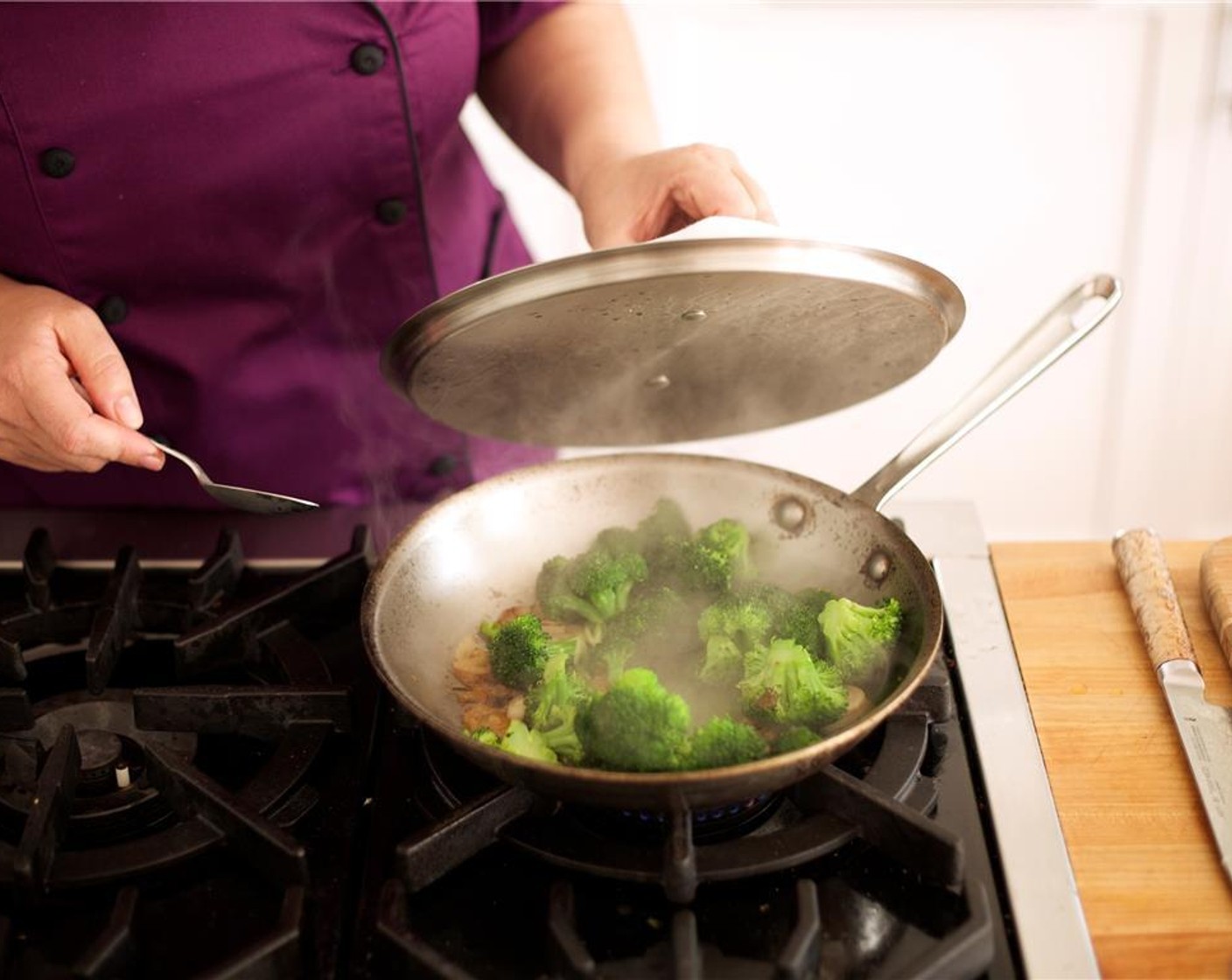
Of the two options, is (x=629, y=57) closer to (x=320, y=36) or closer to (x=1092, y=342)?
(x=320, y=36)

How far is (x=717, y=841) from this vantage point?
0.82 m

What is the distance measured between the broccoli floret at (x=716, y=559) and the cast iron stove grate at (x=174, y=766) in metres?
0.29

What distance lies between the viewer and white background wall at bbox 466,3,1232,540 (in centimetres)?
217

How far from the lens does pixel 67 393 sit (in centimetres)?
94

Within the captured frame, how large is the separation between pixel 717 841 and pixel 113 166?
85cm

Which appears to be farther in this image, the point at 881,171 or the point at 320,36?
the point at 881,171

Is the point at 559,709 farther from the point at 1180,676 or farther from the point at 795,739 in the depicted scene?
the point at 1180,676

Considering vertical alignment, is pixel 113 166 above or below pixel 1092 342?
above

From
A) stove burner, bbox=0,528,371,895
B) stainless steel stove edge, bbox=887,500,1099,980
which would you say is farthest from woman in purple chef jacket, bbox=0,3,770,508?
stainless steel stove edge, bbox=887,500,1099,980

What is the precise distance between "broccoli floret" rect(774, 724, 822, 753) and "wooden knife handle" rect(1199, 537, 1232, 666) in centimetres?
37

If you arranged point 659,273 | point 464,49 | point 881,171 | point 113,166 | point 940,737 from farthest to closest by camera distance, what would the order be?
1. point 881,171
2. point 464,49
3. point 113,166
4. point 940,737
5. point 659,273

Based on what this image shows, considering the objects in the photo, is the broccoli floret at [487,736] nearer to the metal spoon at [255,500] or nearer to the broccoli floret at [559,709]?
the broccoli floret at [559,709]

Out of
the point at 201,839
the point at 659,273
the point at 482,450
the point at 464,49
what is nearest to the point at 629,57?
the point at 464,49

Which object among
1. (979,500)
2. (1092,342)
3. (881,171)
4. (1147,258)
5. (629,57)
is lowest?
(979,500)
